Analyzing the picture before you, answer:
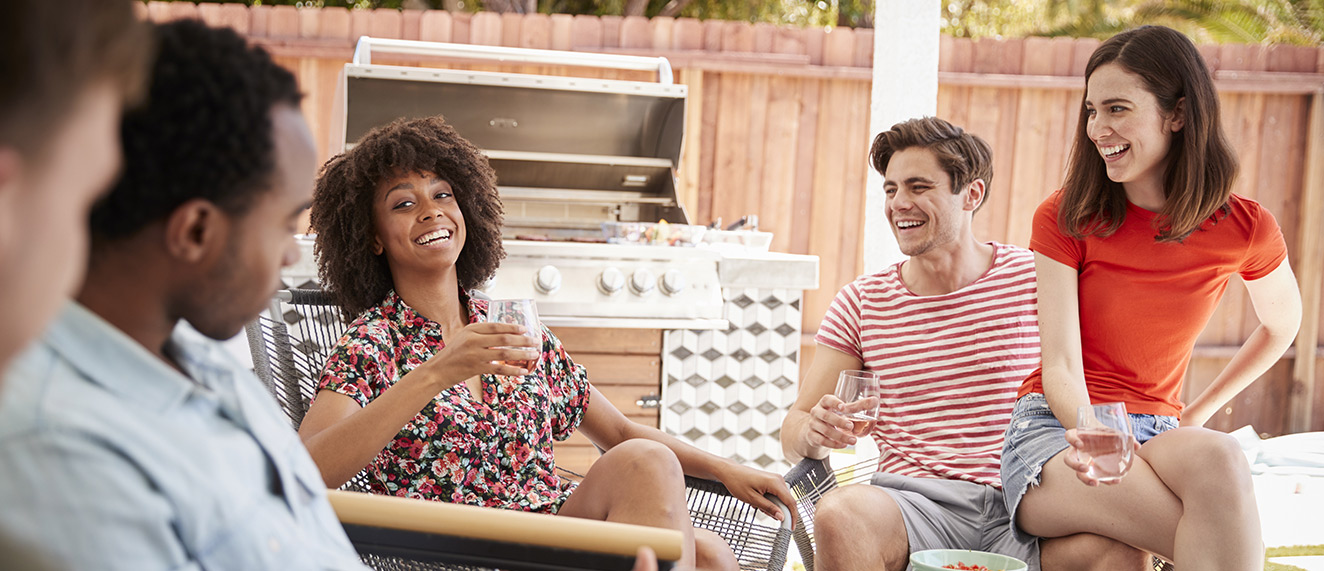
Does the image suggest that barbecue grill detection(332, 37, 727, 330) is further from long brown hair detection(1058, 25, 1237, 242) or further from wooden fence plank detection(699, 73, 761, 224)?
long brown hair detection(1058, 25, 1237, 242)

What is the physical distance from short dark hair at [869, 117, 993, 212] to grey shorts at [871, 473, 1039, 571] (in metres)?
0.67

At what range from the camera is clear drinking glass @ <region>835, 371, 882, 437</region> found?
184 cm

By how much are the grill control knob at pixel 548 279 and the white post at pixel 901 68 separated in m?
1.05

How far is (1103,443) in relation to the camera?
5.17 feet

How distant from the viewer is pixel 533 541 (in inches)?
46.7

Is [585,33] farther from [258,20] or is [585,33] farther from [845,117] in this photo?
[258,20]

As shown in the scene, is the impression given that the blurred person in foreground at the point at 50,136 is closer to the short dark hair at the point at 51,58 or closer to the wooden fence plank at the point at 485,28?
the short dark hair at the point at 51,58

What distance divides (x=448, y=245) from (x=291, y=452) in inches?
39.7

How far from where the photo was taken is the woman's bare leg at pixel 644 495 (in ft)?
5.34

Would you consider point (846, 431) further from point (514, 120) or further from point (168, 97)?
point (514, 120)

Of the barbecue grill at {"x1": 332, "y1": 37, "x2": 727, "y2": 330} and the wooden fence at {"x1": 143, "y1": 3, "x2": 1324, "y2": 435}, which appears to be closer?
the barbecue grill at {"x1": 332, "y1": 37, "x2": 727, "y2": 330}

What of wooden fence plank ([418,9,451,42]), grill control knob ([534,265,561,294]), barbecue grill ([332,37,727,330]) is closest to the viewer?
grill control knob ([534,265,561,294])

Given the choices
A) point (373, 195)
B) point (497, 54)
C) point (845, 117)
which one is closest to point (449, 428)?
point (373, 195)

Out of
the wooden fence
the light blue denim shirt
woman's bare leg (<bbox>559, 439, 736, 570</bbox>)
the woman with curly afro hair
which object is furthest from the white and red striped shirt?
the wooden fence
